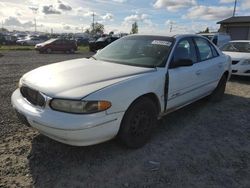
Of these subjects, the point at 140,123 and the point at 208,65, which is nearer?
the point at 140,123

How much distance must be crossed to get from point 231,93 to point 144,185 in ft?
A: 16.6

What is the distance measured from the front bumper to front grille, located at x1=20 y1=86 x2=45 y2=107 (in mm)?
73

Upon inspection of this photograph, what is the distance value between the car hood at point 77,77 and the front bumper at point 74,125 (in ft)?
0.76

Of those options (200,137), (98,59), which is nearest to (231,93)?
(200,137)

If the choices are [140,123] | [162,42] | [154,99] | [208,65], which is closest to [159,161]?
[140,123]

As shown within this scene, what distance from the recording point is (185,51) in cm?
430

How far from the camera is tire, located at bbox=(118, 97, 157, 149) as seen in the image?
3158 millimetres

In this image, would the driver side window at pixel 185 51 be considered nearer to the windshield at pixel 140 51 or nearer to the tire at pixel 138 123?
the windshield at pixel 140 51

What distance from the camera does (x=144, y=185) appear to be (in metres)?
2.69

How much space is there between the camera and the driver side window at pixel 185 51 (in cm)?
401

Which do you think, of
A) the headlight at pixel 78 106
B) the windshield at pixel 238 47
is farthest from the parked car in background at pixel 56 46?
the headlight at pixel 78 106

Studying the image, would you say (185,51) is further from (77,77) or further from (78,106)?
(78,106)

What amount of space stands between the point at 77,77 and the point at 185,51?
80.7 inches

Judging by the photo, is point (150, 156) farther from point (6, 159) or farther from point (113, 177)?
point (6, 159)
